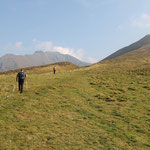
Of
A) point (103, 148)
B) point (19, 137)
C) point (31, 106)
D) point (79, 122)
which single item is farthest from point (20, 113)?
point (103, 148)

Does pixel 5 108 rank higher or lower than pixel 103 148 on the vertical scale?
higher

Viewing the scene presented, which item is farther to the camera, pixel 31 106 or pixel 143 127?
pixel 31 106

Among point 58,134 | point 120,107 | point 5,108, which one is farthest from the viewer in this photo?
point 120,107

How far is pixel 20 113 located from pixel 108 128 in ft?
21.8

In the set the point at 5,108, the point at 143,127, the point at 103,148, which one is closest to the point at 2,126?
the point at 5,108

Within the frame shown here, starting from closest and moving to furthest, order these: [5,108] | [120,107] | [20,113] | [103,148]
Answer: [103,148]
[20,113]
[5,108]
[120,107]

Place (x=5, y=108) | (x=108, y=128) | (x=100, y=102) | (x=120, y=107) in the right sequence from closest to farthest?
1. (x=108, y=128)
2. (x=5, y=108)
3. (x=120, y=107)
4. (x=100, y=102)

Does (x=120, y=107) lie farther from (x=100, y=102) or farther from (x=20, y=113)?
(x=20, y=113)

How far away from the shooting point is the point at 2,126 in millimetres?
10234

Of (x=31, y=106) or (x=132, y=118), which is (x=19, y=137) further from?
(x=132, y=118)

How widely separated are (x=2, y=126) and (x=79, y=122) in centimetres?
510

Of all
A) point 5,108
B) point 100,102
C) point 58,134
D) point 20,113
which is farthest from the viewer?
point 100,102

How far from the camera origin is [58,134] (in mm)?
9648

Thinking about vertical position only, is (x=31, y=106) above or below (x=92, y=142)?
above
